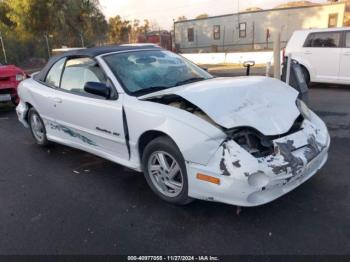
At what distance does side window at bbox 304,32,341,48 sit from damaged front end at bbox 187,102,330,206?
24.0ft

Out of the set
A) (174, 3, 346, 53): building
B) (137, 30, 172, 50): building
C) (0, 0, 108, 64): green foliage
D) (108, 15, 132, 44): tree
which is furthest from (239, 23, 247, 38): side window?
(108, 15, 132, 44): tree

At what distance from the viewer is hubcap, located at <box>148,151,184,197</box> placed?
3340 millimetres

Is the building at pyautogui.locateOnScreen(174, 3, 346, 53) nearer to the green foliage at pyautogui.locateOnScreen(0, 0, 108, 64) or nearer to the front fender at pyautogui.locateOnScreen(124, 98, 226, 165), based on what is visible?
the green foliage at pyautogui.locateOnScreen(0, 0, 108, 64)

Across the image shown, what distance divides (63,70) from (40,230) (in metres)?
2.44

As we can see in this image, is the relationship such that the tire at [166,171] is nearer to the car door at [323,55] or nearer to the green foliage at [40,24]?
the car door at [323,55]

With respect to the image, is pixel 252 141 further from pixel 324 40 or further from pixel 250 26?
pixel 250 26

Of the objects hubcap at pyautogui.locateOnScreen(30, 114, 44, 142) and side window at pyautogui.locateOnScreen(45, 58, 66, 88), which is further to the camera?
hubcap at pyautogui.locateOnScreen(30, 114, 44, 142)

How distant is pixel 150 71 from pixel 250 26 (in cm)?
3005

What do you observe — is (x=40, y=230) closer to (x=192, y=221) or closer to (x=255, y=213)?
(x=192, y=221)

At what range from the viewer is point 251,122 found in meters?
3.02

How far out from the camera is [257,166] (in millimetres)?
2775

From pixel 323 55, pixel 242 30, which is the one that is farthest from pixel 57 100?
pixel 242 30

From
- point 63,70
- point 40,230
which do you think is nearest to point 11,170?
point 63,70

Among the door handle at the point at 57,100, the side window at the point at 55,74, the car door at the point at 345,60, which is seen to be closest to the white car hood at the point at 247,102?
the door handle at the point at 57,100
